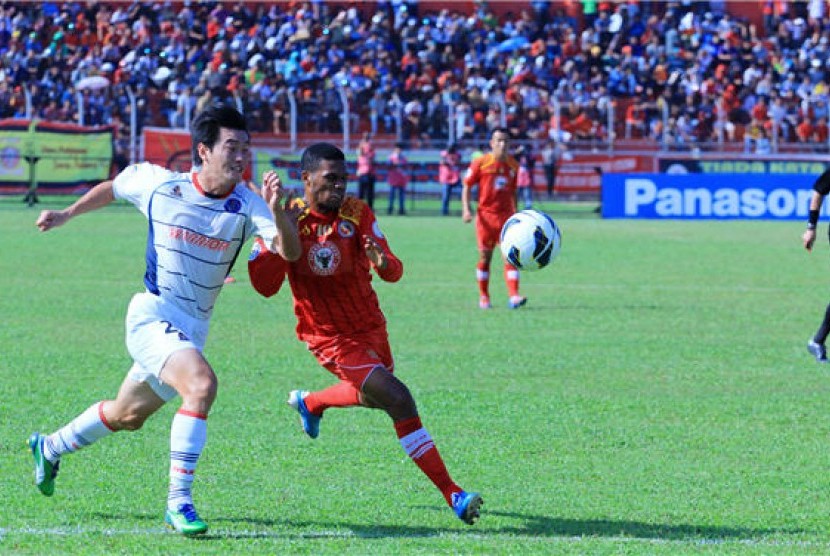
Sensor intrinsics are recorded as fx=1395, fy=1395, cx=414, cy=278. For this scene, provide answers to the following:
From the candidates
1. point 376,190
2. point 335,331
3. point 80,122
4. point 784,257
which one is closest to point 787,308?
point 784,257

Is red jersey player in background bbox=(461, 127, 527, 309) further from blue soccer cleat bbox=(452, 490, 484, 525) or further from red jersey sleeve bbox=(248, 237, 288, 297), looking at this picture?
blue soccer cleat bbox=(452, 490, 484, 525)

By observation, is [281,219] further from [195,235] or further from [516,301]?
[516,301]

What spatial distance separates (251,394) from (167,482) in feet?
10.3

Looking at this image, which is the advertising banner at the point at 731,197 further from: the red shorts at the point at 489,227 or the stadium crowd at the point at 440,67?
the red shorts at the point at 489,227

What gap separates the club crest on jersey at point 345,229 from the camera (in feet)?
22.9

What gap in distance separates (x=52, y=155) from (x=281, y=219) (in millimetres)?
32707

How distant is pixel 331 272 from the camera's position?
7.01 meters

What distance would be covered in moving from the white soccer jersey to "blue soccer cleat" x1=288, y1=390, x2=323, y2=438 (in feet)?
5.96

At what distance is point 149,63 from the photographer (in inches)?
1750

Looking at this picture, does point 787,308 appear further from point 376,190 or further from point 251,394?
point 376,190

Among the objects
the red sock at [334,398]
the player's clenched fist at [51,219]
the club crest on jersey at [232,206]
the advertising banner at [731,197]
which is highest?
the club crest on jersey at [232,206]

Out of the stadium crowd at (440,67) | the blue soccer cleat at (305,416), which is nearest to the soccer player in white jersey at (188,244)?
the blue soccer cleat at (305,416)

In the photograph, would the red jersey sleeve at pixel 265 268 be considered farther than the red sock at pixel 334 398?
No

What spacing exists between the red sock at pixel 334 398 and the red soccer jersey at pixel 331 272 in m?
0.69
